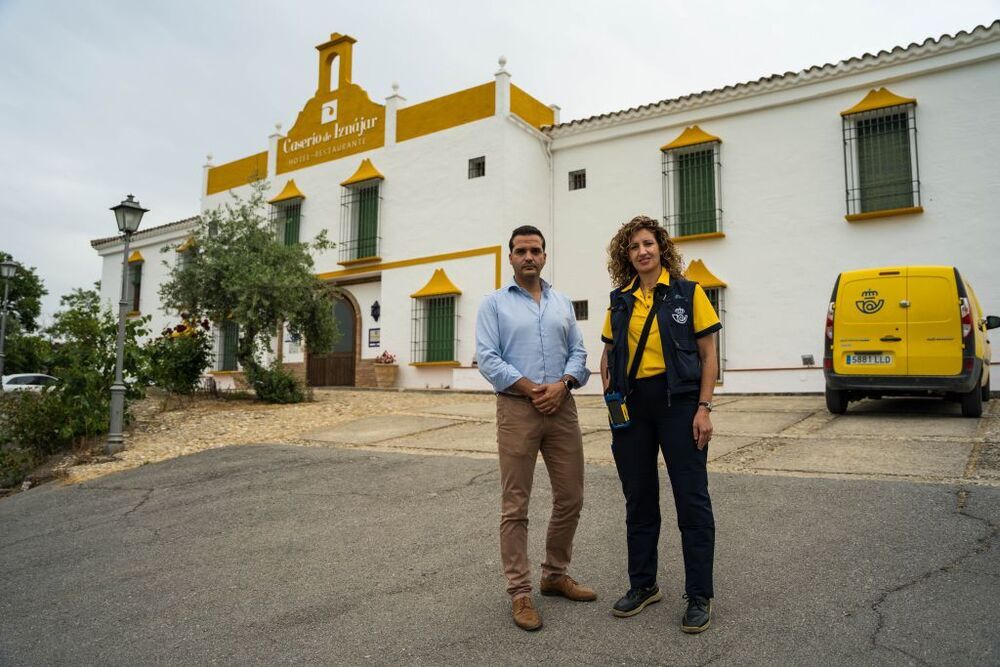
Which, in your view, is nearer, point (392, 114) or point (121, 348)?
point (121, 348)

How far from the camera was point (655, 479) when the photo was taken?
321 cm

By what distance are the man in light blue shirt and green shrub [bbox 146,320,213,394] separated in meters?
9.77

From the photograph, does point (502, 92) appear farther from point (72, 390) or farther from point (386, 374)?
point (72, 390)

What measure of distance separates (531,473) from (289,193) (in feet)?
58.2

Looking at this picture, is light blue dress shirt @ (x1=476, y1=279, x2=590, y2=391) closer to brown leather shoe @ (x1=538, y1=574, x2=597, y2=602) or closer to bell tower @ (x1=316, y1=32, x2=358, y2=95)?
brown leather shoe @ (x1=538, y1=574, x2=597, y2=602)

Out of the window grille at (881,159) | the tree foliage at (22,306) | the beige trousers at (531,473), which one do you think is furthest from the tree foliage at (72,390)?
the tree foliage at (22,306)

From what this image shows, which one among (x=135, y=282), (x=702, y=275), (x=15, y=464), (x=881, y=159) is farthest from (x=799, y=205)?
(x=135, y=282)

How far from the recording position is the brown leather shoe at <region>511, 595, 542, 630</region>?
9.91 feet

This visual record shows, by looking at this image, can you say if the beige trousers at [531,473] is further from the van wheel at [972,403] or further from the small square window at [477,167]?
the small square window at [477,167]

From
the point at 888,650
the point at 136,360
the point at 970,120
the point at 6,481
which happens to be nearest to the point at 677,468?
the point at 888,650

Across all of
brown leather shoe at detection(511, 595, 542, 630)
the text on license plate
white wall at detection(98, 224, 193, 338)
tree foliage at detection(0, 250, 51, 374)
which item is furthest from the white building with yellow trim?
tree foliage at detection(0, 250, 51, 374)

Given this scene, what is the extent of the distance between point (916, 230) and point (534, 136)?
815cm

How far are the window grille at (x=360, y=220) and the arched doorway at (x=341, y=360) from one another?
1349mm

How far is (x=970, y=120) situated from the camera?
39.4ft
